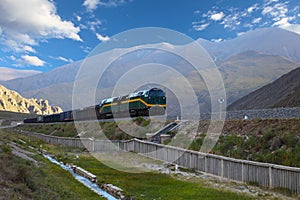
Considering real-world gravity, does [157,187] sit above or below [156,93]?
below

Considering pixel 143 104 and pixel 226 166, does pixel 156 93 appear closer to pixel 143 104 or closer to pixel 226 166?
pixel 143 104

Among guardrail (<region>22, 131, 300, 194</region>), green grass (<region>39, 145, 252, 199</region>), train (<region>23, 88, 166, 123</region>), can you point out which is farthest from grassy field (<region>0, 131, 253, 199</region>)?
train (<region>23, 88, 166, 123</region>)

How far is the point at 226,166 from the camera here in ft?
67.8

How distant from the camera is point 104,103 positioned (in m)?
60.2

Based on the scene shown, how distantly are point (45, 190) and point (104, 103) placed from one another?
1767 inches

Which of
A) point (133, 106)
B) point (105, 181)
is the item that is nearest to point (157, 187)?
point (105, 181)

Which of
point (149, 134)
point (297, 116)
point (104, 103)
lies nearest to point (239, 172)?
point (297, 116)

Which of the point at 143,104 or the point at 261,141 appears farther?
the point at 143,104

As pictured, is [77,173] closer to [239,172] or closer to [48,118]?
[239,172]

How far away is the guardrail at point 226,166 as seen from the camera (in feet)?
53.5

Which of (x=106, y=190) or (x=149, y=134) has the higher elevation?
(x=149, y=134)

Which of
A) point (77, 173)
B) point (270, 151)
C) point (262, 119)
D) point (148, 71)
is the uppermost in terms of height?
point (148, 71)

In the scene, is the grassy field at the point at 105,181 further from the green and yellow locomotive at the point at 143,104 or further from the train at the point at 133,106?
the train at the point at 133,106

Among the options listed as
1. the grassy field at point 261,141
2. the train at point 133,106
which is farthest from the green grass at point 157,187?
the train at point 133,106
